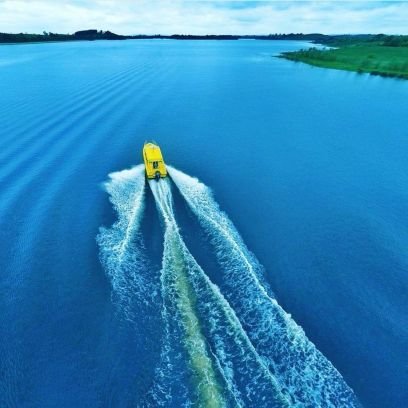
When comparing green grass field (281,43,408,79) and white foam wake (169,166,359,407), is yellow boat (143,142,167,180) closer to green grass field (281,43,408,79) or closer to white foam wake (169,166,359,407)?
white foam wake (169,166,359,407)

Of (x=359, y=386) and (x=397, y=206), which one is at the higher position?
(x=359, y=386)

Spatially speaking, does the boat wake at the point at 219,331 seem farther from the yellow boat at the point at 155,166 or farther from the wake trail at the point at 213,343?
the yellow boat at the point at 155,166

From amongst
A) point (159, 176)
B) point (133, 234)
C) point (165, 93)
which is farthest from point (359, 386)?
point (165, 93)

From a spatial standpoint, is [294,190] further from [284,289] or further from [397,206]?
[284,289]

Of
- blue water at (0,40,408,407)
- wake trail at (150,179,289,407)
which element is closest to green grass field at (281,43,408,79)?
blue water at (0,40,408,407)

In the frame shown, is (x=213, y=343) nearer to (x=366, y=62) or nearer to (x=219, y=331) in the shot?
(x=219, y=331)

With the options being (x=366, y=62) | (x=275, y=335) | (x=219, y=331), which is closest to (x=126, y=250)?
(x=219, y=331)
